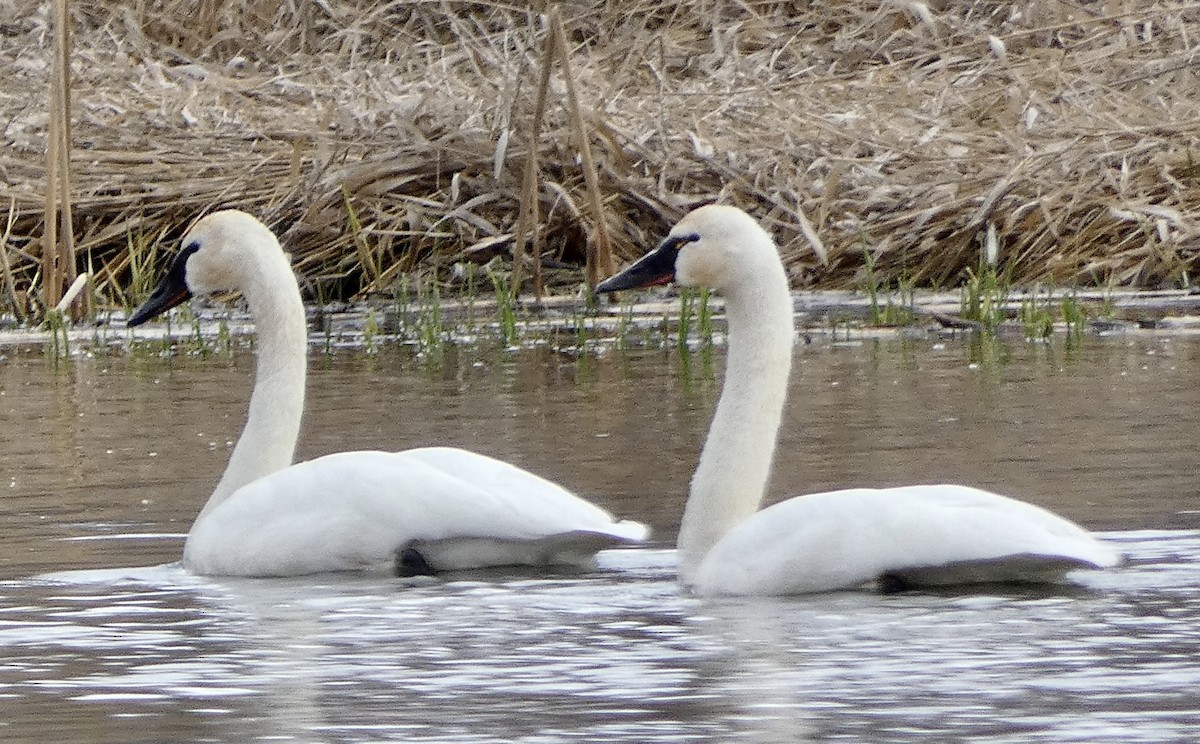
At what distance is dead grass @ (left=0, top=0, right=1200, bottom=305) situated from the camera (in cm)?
1298

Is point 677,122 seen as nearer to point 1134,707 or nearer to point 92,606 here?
point 92,606

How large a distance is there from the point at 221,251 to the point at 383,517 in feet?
4.12

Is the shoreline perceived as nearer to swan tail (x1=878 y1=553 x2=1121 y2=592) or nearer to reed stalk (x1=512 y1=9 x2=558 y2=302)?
reed stalk (x1=512 y1=9 x2=558 y2=302)

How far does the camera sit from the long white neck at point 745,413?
5.72 meters

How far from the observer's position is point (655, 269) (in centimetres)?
596

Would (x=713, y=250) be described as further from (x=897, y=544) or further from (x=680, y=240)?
(x=897, y=544)

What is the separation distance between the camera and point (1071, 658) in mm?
4422

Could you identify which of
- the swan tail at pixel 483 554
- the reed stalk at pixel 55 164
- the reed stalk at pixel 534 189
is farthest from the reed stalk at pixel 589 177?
the swan tail at pixel 483 554

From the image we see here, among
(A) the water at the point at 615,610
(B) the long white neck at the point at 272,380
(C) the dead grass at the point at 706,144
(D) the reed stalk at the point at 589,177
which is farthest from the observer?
(C) the dead grass at the point at 706,144

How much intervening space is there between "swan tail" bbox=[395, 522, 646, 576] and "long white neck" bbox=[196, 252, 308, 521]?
2.37ft

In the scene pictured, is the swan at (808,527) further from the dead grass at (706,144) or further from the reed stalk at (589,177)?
the dead grass at (706,144)

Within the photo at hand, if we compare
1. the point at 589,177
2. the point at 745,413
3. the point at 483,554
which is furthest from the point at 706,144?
the point at 483,554

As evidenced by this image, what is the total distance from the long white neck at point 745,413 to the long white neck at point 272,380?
1163 millimetres

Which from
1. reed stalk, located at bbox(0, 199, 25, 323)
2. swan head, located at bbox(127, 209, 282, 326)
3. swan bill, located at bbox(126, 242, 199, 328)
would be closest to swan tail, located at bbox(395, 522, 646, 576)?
swan head, located at bbox(127, 209, 282, 326)
